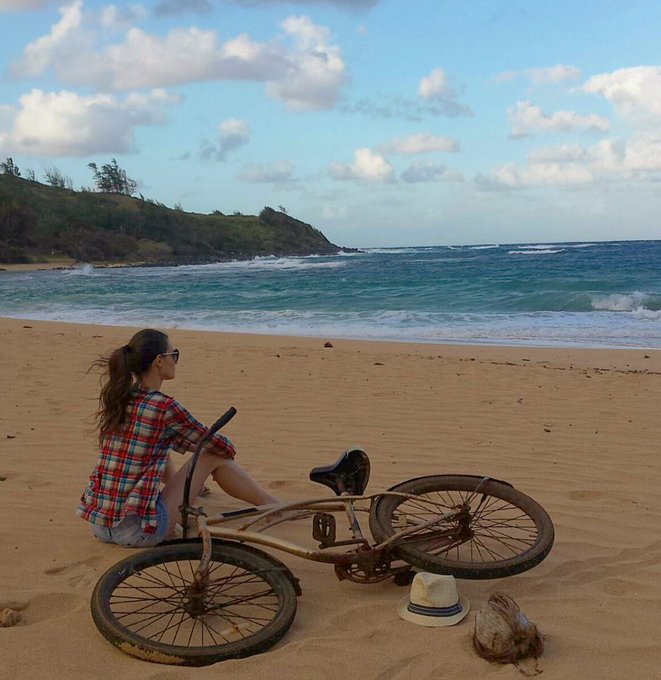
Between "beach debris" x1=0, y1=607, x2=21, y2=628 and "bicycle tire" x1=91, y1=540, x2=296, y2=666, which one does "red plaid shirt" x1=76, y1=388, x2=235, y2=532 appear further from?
"beach debris" x1=0, y1=607, x2=21, y2=628

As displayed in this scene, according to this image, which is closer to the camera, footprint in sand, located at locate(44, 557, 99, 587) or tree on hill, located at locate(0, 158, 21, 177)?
footprint in sand, located at locate(44, 557, 99, 587)

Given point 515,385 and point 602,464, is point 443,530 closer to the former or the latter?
point 602,464

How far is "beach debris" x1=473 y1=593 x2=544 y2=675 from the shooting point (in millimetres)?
2621

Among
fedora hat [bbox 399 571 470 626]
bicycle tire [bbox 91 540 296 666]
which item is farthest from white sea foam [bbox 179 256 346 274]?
fedora hat [bbox 399 571 470 626]

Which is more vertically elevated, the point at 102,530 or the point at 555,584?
the point at 102,530

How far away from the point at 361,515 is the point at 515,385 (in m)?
4.53

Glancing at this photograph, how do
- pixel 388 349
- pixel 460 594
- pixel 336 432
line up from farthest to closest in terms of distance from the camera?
pixel 388 349 < pixel 336 432 < pixel 460 594

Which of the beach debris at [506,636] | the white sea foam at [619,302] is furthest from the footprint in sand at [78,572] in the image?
the white sea foam at [619,302]

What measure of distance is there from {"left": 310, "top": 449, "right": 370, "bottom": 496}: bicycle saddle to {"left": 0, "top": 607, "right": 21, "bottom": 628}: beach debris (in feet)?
4.67

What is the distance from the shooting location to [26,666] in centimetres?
260

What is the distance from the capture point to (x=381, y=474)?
5.12 meters

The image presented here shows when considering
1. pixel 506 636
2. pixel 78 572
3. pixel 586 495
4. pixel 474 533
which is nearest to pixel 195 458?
pixel 78 572

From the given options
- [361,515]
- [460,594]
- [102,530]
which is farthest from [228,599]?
[361,515]

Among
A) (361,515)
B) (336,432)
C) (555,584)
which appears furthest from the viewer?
(336,432)
